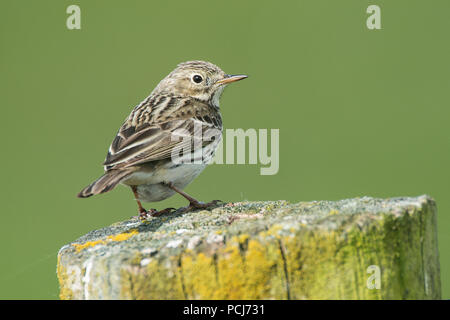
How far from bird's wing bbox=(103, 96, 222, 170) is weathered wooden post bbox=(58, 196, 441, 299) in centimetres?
242

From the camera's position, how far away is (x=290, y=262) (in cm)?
370

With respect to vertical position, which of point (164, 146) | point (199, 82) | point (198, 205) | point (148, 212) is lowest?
point (148, 212)

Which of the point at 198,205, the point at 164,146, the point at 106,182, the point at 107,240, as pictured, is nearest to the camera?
the point at 107,240

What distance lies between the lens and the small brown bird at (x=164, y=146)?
628 cm

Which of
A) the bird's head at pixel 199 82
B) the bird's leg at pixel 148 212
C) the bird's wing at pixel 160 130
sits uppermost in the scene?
the bird's head at pixel 199 82

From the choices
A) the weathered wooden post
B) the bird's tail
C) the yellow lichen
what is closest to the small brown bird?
the bird's tail

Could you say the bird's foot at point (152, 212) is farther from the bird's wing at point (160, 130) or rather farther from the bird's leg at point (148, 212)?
the bird's wing at point (160, 130)

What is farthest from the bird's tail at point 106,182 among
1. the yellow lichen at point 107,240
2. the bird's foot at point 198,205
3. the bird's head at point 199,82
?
the bird's head at point 199,82

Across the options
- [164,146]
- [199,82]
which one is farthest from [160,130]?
[199,82]

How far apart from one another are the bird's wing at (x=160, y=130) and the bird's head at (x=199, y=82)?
0.75 feet

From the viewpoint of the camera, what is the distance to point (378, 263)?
3764mm

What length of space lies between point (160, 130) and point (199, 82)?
1749 mm

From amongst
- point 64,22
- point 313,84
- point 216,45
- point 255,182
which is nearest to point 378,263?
point 255,182

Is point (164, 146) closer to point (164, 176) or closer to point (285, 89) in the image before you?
point (164, 176)
